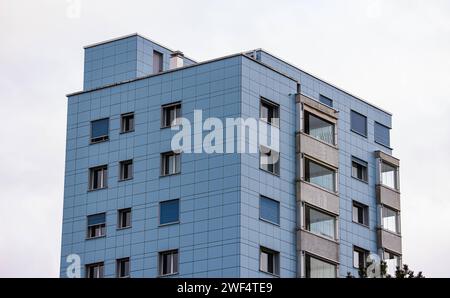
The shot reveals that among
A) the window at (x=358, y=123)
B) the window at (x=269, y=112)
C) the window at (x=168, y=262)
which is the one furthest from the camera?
the window at (x=358, y=123)

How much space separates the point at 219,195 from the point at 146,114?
837 centimetres

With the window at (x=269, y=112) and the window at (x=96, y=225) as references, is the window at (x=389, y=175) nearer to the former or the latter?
the window at (x=269, y=112)

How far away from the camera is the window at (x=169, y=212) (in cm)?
7444

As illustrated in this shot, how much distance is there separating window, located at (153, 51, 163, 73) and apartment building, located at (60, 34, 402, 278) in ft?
0.29

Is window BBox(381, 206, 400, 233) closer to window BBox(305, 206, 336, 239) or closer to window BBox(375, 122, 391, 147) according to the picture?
window BBox(375, 122, 391, 147)

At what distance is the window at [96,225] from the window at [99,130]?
474 cm

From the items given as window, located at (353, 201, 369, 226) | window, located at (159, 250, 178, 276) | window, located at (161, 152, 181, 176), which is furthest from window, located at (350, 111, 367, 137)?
window, located at (159, 250, 178, 276)

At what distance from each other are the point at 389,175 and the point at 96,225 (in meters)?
21.2

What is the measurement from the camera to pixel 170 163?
250 feet

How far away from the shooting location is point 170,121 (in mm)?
76812

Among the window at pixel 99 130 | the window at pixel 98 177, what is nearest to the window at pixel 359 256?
the window at pixel 98 177

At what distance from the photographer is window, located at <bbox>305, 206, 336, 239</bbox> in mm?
77125
